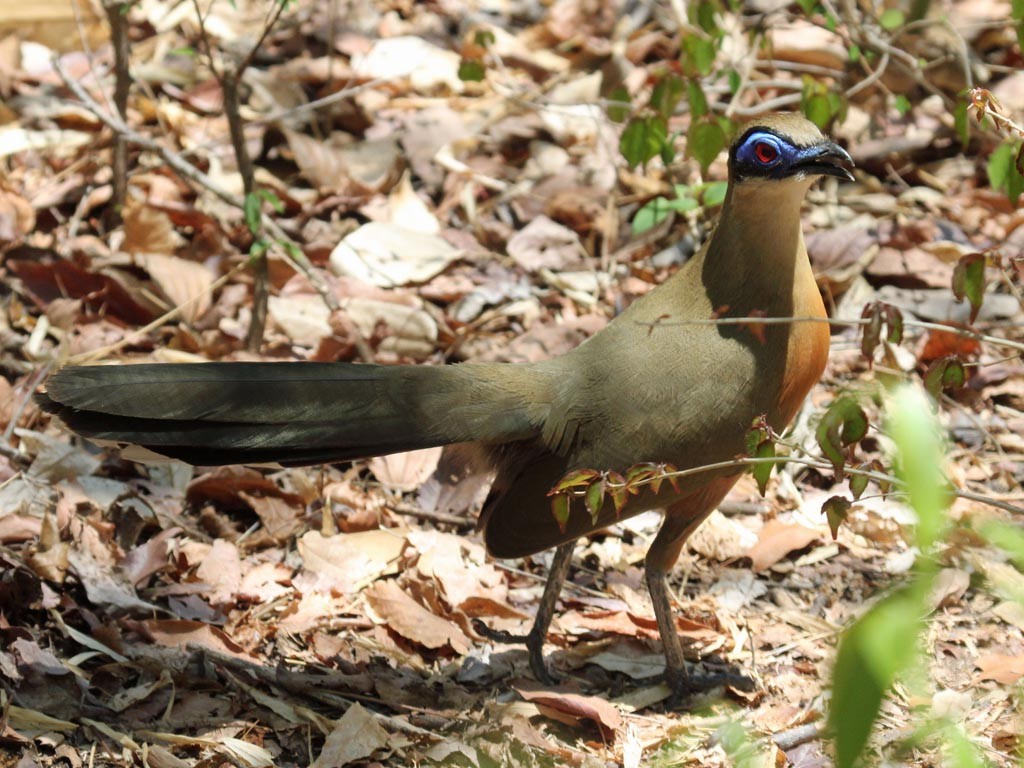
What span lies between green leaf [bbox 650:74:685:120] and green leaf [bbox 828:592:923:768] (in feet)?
13.5

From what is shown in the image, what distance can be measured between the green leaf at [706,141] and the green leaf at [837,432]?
7.98 feet

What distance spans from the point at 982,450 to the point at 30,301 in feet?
14.1

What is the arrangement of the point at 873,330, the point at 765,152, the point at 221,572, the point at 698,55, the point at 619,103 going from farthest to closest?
the point at 619,103 → the point at 698,55 → the point at 221,572 → the point at 765,152 → the point at 873,330

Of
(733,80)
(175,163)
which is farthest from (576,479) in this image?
(733,80)

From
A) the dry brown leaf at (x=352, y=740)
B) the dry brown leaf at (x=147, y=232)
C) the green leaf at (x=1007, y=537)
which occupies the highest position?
the green leaf at (x=1007, y=537)

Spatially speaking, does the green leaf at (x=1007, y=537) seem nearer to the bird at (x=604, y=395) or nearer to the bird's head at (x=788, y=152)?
the bird at (x=604, y=395)

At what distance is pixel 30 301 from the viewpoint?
18.6ft

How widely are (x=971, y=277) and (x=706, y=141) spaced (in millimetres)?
2284

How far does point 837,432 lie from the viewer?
2.71 metres

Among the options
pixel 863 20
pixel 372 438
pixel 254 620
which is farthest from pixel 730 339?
pixel 863 20

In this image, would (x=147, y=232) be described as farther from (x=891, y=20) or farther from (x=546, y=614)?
(x=891, y=20)

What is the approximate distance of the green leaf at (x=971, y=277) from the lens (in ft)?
9.41

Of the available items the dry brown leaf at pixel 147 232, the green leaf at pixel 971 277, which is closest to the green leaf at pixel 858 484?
the green leaf at pixel 971 277

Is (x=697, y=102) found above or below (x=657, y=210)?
above
